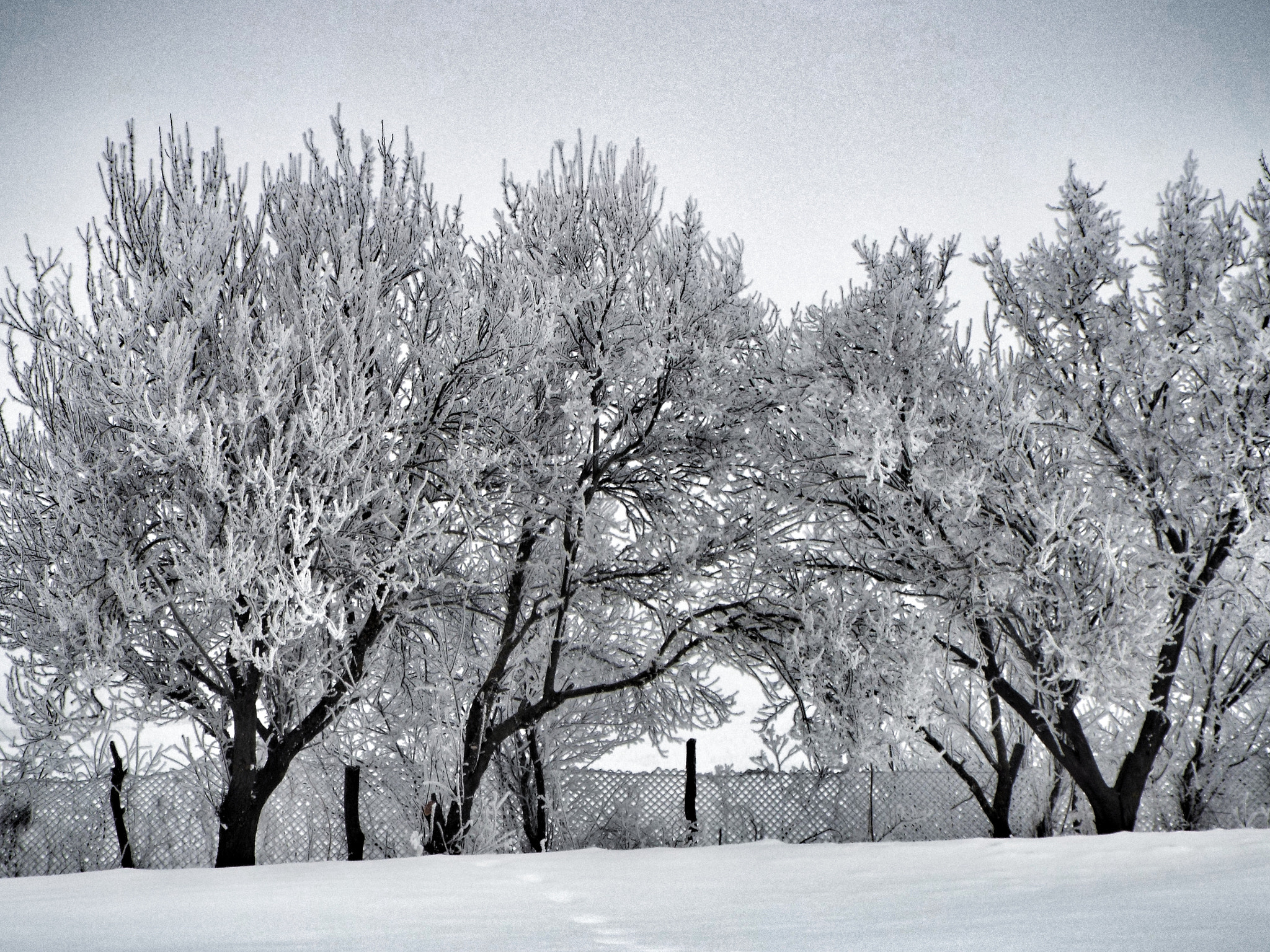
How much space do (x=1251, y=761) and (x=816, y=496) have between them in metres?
6.00

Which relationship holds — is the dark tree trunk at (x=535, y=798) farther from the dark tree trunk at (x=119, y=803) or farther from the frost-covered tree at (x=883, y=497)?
the dark tree trunk at (x=119, y=803)

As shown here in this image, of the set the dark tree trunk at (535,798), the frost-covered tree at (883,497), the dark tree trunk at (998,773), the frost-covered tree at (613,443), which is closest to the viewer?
the frost-covered tree at (883,497)

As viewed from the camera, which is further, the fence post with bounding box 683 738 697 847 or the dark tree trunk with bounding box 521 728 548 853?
→ the dark tree trunk with bounding box 521 728 548 853

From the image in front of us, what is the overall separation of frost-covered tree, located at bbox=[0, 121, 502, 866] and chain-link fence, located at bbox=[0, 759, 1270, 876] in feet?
7.00

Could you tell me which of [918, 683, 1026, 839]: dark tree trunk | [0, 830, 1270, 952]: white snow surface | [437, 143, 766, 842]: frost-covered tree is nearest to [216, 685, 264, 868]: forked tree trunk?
[437, 143, 766, 842]: frost-covered tree

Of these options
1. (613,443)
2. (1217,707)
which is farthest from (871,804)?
(613,443)

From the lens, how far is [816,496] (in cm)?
929

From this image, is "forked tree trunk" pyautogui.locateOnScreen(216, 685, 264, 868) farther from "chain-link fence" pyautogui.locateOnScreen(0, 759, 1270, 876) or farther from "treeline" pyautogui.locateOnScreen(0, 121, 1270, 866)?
"chain-link fence" pyautogui.locateOnScreen(0, 759, 1270, 876)

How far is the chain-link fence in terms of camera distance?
10.0 metres

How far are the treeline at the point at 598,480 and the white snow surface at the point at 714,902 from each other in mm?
2480

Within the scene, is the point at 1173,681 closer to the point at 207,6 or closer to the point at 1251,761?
the point at 1251,761

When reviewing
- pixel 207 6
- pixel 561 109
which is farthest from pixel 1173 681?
pixel 207 6

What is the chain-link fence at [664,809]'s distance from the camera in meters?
10.0

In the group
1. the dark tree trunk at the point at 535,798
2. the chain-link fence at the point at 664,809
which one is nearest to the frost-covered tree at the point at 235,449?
the chain-link fence at the point at 664,809
